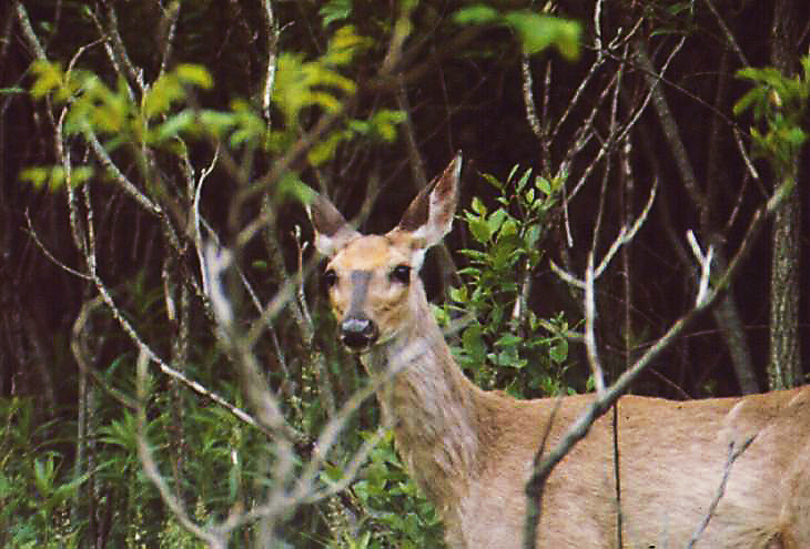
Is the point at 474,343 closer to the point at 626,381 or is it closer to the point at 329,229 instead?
the point at 329,229

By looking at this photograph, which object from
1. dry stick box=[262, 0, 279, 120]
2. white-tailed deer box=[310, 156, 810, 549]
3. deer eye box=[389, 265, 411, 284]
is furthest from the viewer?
dry stick box=[262, 0, 279, 120]

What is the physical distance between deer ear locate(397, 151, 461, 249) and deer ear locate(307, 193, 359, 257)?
0.24m

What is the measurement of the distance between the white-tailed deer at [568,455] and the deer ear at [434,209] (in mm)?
44

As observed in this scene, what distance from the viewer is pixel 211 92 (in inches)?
313

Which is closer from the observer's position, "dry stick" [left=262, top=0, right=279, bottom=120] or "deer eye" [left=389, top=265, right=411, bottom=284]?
"deer eye" [left=389, top=265, right=411, bottom=284]

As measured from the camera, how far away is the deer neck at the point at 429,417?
4.90 meters

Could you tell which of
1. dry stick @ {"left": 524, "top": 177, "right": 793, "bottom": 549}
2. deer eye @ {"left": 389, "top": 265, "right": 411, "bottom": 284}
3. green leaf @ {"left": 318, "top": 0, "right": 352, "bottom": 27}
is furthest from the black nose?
dry stick @ {"left": 524, "top": 177, "right": 793, "bottom": 549}

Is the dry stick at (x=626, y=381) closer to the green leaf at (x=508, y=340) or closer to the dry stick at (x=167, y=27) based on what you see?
the dry stick at (x=167, y=27)

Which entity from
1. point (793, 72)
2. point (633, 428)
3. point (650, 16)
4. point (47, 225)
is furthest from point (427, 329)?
point (47, 225)

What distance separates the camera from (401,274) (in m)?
5.01

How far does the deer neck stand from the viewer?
490cm

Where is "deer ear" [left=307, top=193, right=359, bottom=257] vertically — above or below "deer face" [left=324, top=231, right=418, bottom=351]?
above

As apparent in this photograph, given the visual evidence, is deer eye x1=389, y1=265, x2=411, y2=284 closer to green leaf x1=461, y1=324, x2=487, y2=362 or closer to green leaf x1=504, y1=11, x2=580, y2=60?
green leaf x1=461, y1=324, x2=487, y2=362

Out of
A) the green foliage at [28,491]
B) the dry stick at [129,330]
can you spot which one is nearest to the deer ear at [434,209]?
the dry stick at [129,330]
